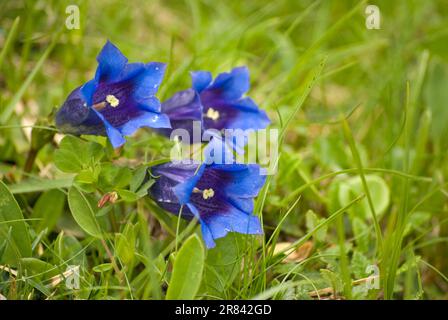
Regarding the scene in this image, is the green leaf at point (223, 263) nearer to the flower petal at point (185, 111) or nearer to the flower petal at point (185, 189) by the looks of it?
the flower petal at point (185, 189)

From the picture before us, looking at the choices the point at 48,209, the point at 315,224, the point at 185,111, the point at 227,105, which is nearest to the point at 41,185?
the point at 48,209

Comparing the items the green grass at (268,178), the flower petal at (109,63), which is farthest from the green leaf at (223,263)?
the flower petal at (109,63)

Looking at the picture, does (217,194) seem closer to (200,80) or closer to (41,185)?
(200,80)

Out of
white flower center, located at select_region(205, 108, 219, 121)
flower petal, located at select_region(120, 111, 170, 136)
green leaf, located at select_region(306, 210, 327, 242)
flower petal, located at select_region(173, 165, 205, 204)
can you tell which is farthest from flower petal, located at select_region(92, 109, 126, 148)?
green leaf, located at select_region(306, 210, 327, 242)
